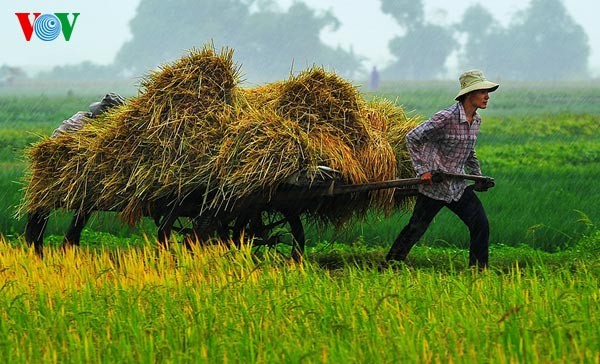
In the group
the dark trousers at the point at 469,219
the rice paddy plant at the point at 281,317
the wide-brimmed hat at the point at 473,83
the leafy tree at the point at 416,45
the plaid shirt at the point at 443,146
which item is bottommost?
the rice paddy plant at the point at 281,317

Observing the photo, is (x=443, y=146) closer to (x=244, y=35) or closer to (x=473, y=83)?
(x=473, y=83)

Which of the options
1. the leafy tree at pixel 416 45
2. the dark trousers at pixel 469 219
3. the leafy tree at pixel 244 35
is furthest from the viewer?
the leafy tree at pixel 416 45

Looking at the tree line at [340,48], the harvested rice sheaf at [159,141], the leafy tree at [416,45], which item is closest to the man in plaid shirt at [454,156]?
the harvested rice sheaf at [159,141]

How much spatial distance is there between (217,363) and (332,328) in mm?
539

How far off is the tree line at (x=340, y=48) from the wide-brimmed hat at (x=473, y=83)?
74.2 meters

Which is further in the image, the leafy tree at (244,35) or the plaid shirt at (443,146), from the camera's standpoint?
the leafy tree at (244,35)

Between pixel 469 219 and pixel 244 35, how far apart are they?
260 feet

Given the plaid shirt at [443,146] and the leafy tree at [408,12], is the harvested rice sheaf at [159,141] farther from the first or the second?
the leafy tree at [408,12]

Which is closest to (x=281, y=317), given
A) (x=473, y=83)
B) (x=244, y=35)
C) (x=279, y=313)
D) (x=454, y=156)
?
(x=279, y=313)

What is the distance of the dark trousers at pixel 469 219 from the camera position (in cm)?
647

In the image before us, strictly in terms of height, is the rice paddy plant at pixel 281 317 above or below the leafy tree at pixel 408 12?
below

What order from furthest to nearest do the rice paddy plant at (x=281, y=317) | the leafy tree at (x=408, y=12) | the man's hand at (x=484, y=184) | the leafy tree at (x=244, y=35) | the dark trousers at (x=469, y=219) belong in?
the leafy tree at (x=408, y=12) → the leafy tree at (x=244, y=35) → the dark trousers at (x=469, y=219) → the man's hand at (x=484, y=184) → the rice paddy plant at (x=281, y=317)

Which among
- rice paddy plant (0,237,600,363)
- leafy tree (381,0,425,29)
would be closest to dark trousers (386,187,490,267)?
rice paddy plant (0,237,600,363)

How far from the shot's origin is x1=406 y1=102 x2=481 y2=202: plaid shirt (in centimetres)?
639
